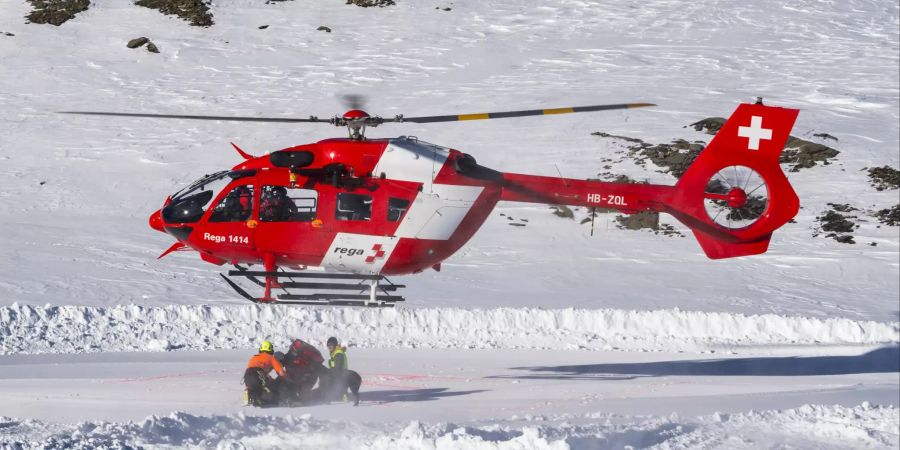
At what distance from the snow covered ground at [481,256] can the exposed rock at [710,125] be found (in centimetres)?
53

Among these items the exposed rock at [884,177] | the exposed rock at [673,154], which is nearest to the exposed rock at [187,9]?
the exposed rock at [673,154]

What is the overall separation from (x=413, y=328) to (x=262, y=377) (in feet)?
21.0

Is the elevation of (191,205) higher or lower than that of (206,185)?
lower

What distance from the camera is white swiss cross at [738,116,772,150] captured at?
644 inches

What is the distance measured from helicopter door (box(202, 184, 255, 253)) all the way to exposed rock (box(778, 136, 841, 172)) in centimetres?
2219

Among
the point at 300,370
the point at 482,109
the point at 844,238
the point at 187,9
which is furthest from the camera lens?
the point at 187,9

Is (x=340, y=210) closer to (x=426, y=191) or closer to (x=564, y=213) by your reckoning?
(x=426, y=191)

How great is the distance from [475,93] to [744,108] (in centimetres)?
2369

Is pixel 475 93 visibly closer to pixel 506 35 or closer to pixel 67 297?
pixel 506 35

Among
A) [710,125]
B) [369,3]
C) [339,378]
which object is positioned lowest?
[339,378]

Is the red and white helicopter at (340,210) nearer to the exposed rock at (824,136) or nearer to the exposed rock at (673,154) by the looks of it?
the exposed rock at (673,154)

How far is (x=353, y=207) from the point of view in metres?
14.8

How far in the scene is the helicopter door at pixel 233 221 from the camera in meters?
14.8

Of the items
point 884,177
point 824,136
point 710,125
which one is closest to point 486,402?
point 884,177
